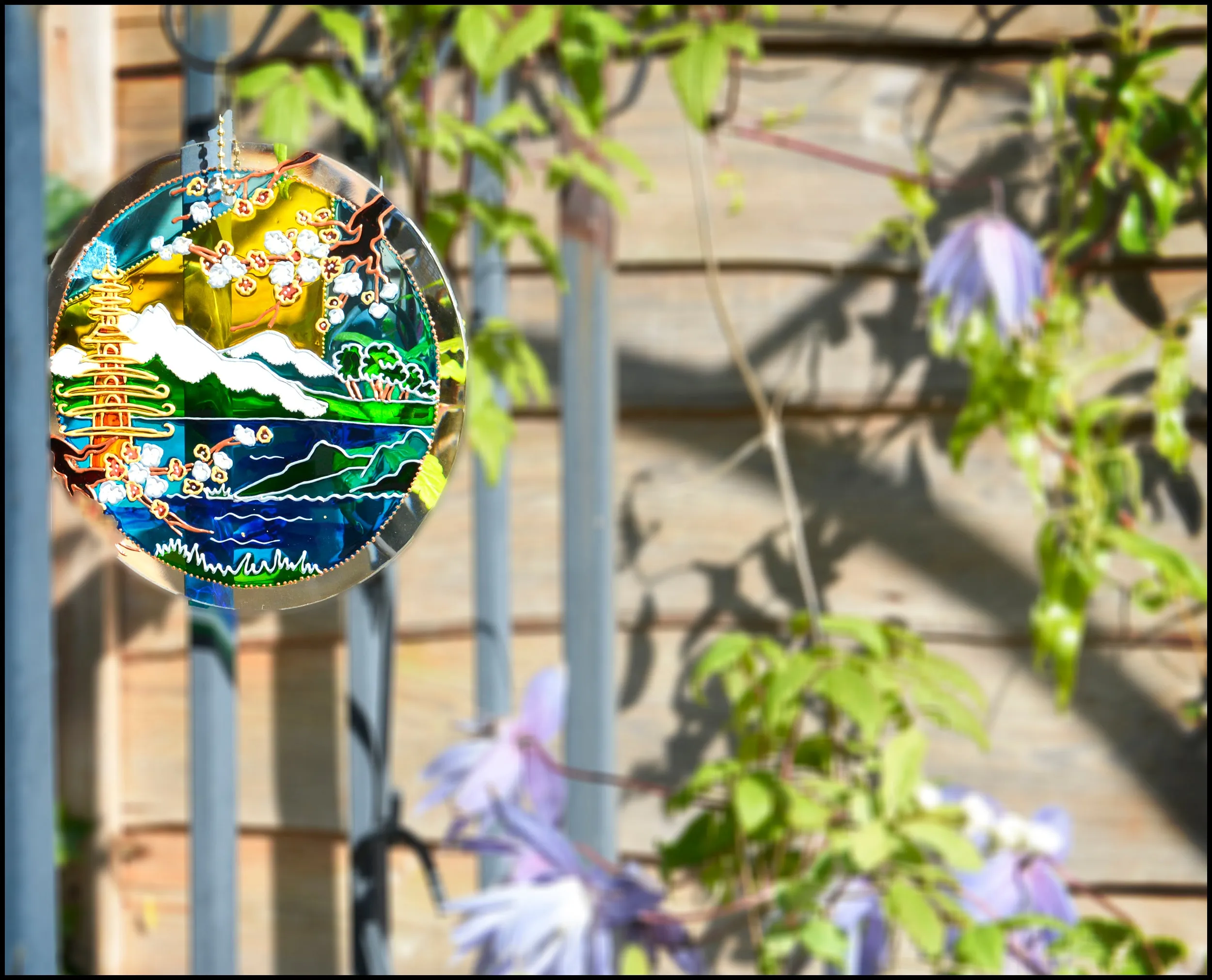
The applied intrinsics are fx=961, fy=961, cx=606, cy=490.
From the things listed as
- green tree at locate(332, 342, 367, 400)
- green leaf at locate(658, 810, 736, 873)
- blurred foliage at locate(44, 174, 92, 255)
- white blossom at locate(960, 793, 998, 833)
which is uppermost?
blurred foliage at locate(44, 174, 92, 255)

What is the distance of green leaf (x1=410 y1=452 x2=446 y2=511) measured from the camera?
164mm

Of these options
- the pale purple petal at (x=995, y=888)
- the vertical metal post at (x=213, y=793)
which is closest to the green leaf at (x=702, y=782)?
the pale purple petal at (x=995, y=888)

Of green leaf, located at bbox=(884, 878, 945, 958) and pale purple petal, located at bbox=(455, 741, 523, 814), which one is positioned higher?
pale purple petal, located at bbox=(455, 741, 523, 814)

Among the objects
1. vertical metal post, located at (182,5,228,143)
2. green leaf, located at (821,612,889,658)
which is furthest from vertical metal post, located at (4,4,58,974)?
green leaf, located at (821,612,889,658)

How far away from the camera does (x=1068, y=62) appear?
1236 mm

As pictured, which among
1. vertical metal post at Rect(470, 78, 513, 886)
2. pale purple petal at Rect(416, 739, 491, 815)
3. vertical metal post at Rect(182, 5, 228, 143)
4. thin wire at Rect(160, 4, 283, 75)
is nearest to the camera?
thin wire at Rect(160, 4, 283, 75)

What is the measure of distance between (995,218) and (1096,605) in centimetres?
60

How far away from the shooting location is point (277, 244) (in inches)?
6.3

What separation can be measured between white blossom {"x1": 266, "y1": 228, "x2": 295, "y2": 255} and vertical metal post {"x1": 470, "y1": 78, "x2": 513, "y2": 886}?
0.95 metres

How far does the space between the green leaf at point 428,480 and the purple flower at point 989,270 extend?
0.83 metres

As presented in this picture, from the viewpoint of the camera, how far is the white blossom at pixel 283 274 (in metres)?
0.15

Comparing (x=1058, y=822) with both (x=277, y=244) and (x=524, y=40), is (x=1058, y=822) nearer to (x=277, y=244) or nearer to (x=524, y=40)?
(x=524, y=40)

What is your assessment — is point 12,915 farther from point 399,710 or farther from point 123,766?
point 123,766

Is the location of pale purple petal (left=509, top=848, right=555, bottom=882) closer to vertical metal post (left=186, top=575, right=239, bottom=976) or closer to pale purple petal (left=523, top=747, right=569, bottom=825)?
pale purple petal (left=523, top=747, right=569, bottom=825)
